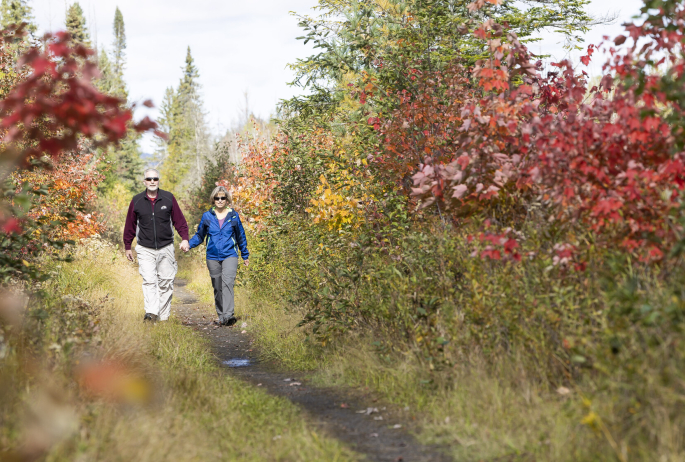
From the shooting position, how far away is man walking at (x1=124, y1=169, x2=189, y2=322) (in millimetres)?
8461

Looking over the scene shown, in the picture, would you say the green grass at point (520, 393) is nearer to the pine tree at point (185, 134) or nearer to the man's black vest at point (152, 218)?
the man's black vest at point (152, 218)

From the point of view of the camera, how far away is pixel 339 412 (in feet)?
17.0

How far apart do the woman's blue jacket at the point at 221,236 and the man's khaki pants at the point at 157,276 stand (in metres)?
0.72

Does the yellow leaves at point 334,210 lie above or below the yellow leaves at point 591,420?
below

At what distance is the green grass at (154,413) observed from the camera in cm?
348

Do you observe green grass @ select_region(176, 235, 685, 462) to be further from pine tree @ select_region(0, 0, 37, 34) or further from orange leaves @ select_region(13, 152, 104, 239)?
pine tree @ select_region(0, 0, 37, 34)

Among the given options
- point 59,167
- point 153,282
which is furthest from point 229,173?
point 153,282

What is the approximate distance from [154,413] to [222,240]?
5.18 m

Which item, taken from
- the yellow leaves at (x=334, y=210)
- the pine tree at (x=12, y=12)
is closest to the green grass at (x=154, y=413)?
the yellow leaves at (x=334, y=210)

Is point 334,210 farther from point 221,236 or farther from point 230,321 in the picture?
point 230,321

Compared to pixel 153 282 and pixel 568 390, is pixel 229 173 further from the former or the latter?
pixel 568 390

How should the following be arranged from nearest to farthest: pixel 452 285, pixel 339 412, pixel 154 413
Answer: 1. pixel 154 413
2. pixel 339 412
3. pixel 452 285

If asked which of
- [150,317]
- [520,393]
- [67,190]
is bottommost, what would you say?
[150,317]

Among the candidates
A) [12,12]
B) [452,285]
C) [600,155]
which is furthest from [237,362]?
[12,12]
